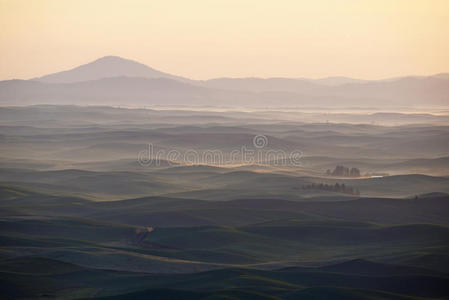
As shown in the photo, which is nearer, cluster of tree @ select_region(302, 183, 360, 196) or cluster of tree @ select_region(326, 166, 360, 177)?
cluster of tree @ select_region(302, 183, 360, 196)

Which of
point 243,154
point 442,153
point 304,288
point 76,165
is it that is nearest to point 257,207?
point 304,288

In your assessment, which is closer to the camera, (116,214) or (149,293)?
(149,293)

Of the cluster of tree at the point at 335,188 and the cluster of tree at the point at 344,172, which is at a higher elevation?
the cluster of tree at the point at 344,172

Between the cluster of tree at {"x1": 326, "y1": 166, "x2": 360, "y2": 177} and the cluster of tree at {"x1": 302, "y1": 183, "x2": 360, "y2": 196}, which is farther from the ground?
the cluster of tree at {"x1": 326, "y1": 166, "x2": 360, "y2": 177}

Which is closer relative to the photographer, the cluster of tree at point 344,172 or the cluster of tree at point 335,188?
the cluster of tree at point 335,188

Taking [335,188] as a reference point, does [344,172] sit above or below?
above

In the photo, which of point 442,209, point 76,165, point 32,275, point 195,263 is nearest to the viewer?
point 32,275

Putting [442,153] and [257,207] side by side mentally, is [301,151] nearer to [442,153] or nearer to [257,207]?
[442,153]

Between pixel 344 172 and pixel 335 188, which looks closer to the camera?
pixel 335 188
